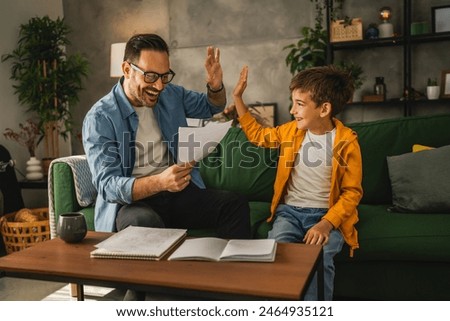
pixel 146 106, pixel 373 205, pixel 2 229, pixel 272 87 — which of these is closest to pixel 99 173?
pixel 146 106

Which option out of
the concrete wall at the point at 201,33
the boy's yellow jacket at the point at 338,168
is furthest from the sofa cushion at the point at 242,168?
the concrete wall at the point at 201,33

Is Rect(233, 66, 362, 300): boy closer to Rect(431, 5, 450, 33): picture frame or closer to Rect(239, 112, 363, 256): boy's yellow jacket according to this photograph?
Rect(239, 112, 363, 256): boy's yellow jacket

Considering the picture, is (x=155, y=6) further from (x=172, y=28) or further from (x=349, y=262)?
(x=349, y=262)

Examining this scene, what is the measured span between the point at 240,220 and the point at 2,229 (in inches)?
74.6

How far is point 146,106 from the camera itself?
6.22 ft

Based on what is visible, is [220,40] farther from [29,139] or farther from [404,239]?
[404,239]

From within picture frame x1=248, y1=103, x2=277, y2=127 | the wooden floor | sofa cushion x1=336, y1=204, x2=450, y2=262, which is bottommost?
the wooden floor

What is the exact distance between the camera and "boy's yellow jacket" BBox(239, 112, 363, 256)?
1.76m

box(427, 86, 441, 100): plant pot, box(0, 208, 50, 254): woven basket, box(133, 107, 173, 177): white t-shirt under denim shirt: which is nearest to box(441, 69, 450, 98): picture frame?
box(427, 86, 441, 100): plant pot

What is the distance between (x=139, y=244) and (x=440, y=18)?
339cm

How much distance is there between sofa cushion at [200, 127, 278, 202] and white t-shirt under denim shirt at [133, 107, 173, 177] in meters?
0.52

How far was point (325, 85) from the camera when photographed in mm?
1874

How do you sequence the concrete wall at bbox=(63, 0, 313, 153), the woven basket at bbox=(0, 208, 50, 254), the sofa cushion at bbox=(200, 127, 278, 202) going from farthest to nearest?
the concrete wall at bbox=(63, 0, 313, 153)
the woven basket at bbox=(0, 208, 50, 254)
the sofa cushion at bbox=(200, 127, 278, 202)

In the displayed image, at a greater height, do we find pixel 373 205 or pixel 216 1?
pixel 216 1
